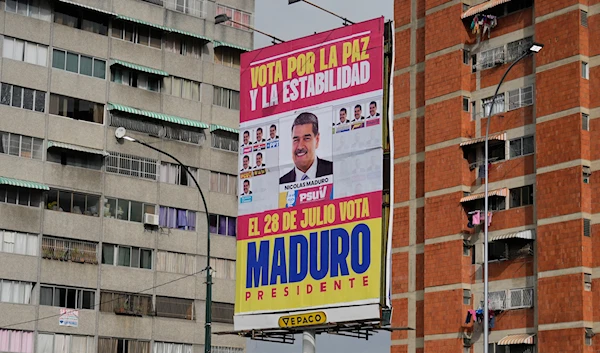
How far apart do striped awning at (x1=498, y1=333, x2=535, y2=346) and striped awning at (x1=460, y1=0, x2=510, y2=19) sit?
16.7 meters

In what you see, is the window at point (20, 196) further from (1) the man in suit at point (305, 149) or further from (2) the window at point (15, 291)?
(1) the man in suit at point (305, 149)

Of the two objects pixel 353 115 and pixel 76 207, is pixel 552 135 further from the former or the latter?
pixel 76 207

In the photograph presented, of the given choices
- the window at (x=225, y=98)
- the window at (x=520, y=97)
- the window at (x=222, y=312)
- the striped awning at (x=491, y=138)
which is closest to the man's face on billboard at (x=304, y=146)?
the striped awning at (x=491, y=138)

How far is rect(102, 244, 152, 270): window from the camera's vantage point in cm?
7419

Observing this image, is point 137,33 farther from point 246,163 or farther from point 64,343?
point 246,163

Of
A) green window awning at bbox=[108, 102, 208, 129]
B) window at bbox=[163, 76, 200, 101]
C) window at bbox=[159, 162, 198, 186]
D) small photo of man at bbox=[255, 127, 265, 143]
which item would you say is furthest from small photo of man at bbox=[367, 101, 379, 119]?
window at bbox=[163, 76, 200, 101]

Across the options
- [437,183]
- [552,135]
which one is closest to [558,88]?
[552,135]

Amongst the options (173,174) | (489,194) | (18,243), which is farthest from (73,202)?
(489,194)

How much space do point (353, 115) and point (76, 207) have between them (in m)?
37.5

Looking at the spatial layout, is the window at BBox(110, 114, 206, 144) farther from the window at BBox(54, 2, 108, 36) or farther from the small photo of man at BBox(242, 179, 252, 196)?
the small photo of man at BBox(242, 179, 252, 196)

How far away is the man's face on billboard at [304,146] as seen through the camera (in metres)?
40.5

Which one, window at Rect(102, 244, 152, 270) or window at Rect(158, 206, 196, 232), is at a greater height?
window at Rect(158, 206, 196, 232)

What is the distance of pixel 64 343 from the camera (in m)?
71.3

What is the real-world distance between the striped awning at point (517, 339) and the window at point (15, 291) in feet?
87.6
